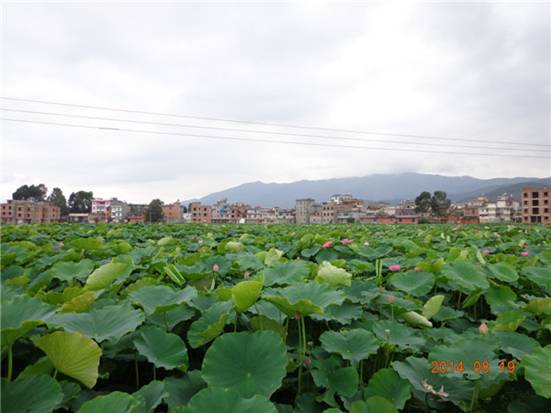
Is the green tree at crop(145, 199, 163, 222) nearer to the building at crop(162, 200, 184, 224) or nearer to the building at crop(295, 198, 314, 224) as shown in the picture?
the building at crop(162, 200, 184, 224)

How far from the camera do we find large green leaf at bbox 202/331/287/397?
0.81 metres

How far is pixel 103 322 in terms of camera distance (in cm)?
97

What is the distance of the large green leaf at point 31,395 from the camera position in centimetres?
70

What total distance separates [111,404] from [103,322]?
334 millimetres

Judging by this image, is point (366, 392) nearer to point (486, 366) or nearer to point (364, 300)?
point (486, 366)

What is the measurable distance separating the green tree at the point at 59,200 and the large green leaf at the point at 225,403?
7014cm

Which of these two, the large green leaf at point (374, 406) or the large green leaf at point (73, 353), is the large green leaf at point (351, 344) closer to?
the large green leaf at point (374, 406)

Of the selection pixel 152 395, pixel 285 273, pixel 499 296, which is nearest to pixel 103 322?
pixel 152 395

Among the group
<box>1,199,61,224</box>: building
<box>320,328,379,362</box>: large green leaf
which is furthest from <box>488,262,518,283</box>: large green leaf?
<box>1,199,61,224</box>: building

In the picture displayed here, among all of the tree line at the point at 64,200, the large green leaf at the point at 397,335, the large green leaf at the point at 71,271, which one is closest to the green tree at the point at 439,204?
the tree line at the point at 64,200

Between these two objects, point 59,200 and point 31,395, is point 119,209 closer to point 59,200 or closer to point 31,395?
point 59,200

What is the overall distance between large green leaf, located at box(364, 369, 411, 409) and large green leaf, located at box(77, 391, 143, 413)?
1.66 ft

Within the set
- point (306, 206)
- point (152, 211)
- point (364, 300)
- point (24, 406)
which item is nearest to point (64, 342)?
point (24, 406)
